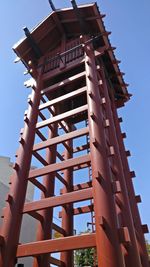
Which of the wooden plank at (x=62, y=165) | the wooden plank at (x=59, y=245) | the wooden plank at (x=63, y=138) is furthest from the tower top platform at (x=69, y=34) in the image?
the wooden plank at (x=59, y=245)

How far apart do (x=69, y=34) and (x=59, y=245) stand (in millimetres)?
6346

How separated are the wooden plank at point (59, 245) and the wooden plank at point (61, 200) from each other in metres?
0.60

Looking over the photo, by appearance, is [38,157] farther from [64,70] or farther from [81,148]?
[64,70]

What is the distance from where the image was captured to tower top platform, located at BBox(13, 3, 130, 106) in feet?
23.2

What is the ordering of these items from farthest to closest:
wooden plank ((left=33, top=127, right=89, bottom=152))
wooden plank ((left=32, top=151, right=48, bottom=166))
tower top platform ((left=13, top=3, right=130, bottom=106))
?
1. tower top platform ((left=13, top=3, right=130, bottom=106))
2. wooden plank ((left=32, top=151, right=48, bottom=166))
3. wooden plank ((left=33, top=127, right=89, bottom=152))

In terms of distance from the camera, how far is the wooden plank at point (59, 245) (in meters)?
3.47

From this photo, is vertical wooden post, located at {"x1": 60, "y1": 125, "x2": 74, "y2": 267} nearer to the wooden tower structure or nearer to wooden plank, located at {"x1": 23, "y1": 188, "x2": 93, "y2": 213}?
the wooden tower structure

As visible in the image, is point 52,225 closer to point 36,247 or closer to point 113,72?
point 36,247

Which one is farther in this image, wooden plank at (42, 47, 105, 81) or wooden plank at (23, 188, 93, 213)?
wooden plank at (42, 47, 105, 81)

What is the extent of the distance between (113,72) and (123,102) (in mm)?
1118

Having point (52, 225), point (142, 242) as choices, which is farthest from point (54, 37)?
point (142, 242)

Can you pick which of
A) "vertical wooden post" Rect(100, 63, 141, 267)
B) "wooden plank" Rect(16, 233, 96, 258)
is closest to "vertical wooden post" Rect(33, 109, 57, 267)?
"wooden plank" Rect(16, 233, 96, 258)

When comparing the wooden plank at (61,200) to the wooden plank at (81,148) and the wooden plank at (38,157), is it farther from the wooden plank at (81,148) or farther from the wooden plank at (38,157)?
the wooden plank at (81,148)

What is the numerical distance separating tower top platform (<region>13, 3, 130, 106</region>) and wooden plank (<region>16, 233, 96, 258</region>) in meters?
5.04
